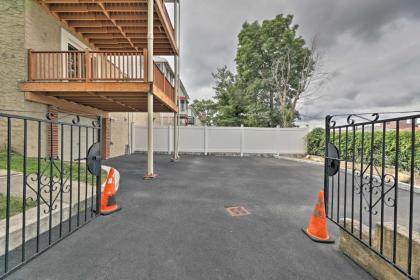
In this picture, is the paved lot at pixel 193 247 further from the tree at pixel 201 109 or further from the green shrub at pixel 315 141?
the tree at pixel 201 109

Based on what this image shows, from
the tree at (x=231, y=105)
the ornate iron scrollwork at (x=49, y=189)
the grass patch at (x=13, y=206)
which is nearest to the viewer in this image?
the ornate iron scrollwork at (x=49, y=189)

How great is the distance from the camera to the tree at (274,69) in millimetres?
15836

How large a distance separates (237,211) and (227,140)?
32.4 feet

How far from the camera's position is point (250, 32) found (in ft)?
59.8

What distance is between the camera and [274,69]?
1639 centimetres

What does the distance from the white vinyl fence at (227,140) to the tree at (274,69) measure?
2540mm

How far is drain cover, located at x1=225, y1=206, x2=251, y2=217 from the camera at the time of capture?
3.40 m

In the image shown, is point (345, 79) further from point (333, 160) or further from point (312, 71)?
point (333, 160)

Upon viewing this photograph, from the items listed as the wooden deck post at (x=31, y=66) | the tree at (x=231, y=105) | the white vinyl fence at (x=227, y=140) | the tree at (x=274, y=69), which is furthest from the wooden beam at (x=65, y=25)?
the tree at (x=231, y=105)

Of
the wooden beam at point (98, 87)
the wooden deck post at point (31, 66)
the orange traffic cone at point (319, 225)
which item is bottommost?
the orange traffic cone at point (319, 225)

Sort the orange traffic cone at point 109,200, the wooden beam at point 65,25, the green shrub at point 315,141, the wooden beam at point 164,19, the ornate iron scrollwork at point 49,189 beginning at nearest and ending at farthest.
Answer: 1. the ornate iron scrollwork at point 49,189
2. the orange traffic cone at point 109,200
3. the wooden beam at point 65,25
4. the wooden beam at point 164,19
5. the green shrub at point 315,141

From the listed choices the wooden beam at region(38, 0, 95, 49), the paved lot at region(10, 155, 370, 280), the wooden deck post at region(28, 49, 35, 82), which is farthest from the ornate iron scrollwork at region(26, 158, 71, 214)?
the wooden beam at region(38, 0, 95, 49)

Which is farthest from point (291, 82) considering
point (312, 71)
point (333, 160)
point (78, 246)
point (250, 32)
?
point (78, 246)

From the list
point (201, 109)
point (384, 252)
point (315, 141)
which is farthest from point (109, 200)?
point (201, 109)
